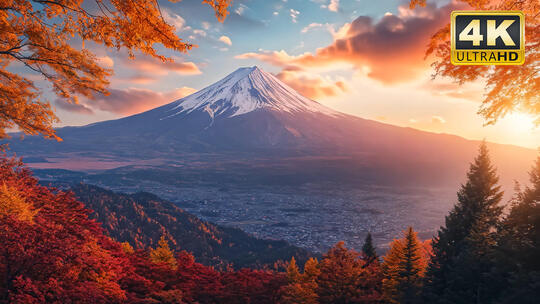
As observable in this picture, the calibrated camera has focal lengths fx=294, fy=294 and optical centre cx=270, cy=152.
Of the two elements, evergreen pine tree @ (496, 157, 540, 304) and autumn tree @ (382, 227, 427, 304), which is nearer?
evergreen pine tree @ (496, 157, 540, 304)

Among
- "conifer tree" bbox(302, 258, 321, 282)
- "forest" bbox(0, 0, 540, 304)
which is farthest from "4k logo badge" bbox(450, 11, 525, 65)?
"conifer tree" bbox(302, 258, 321, 282)

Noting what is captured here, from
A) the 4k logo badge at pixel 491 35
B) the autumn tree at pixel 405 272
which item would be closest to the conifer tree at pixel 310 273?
the autumn tree at pixel 405 272

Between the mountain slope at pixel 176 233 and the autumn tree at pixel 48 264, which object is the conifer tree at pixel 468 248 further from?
the mountain slope at pixel 176 233

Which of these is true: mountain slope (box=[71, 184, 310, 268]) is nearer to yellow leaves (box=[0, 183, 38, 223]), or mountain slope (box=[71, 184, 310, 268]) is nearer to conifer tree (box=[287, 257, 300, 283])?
conifer tree (box=[287, 257, 300, 283])

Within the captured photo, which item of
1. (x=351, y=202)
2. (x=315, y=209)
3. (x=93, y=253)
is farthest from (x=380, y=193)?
(x=93, y=253)

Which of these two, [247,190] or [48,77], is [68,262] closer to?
[48,77]

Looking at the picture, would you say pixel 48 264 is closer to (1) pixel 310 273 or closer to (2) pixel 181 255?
(2) pixel 181 255
